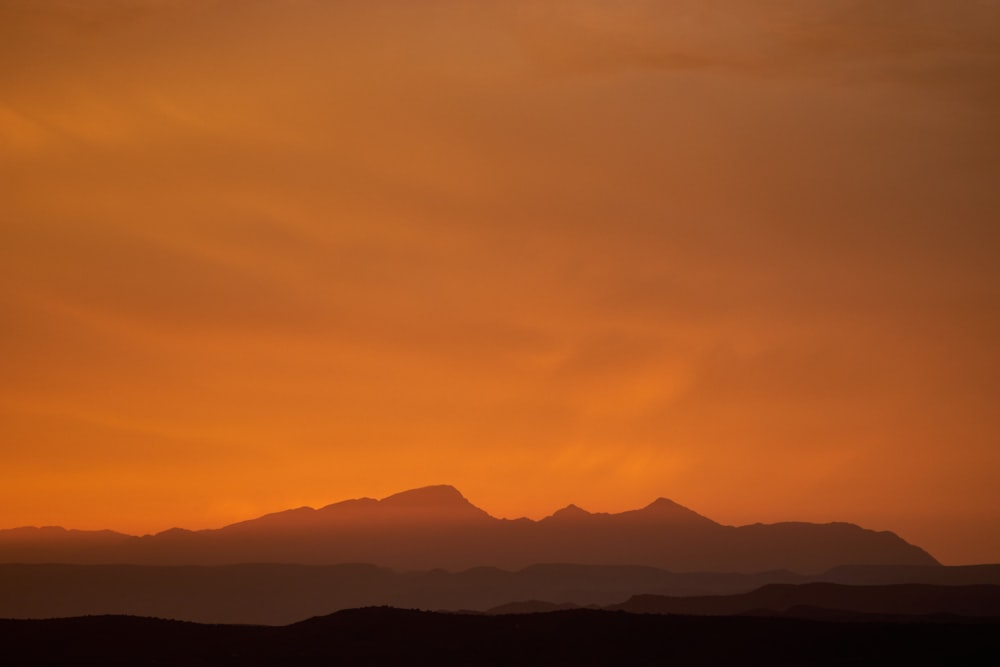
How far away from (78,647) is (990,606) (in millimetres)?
66217

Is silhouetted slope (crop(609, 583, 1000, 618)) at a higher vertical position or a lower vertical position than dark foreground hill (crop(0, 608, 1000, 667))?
higher

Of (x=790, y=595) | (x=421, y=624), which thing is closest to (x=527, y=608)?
(x=790, y=595)

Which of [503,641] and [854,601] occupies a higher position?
[854,601]

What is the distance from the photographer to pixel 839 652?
39.8 meters

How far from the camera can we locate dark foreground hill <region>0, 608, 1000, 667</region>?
40.2 metres

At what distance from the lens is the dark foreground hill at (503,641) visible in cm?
4025

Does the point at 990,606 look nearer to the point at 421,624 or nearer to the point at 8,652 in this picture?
the point at 421,624

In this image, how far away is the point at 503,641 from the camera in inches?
1741

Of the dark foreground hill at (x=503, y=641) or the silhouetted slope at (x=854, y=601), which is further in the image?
the silhouetted slope at (x=854, y=601)

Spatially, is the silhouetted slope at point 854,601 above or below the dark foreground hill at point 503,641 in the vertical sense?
above

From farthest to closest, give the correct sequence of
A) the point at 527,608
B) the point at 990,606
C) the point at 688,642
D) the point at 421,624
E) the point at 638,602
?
1. the point at 527,608
2. the point at 638,602
3. the point at 990,606
4. the point at 421,624
5. the point at 688,642

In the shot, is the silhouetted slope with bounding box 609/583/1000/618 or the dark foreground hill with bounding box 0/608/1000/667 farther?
the silhouetted slope with bounding box 609/583/1000/618

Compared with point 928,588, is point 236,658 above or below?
below

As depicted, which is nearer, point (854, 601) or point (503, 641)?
point (503, 641)
